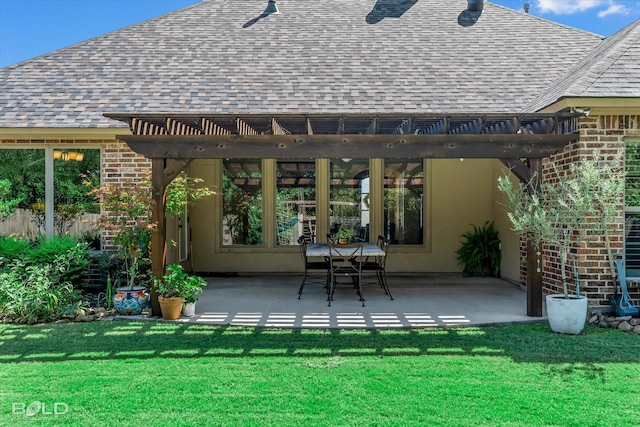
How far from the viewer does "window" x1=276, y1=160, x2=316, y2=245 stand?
35.4ft

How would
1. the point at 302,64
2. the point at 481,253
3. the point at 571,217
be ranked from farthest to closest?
the point at 302,64, the point at 481,253, the point at 571,217

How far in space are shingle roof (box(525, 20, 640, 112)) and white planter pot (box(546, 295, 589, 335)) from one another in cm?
268

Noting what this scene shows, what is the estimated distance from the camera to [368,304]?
25.4 ft

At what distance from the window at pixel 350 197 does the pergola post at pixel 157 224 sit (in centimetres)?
449

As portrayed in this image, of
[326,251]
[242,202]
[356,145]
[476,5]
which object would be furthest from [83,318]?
[476,5]

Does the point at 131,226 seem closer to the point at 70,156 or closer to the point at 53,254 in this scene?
the point at 53,254

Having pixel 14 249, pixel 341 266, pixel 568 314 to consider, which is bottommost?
pixel 568 314

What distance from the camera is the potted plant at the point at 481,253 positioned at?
10.3 m

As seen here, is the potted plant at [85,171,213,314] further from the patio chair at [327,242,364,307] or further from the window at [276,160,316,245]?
the window at [276,160,316,245]

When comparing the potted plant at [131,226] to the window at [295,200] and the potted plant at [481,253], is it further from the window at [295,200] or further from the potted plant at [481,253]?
the potted plant at [481,253]

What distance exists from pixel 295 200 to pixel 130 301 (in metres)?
4.56

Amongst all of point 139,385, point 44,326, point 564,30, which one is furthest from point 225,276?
point 564,30

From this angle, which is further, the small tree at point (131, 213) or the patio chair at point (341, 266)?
the patio chair at point (341, 266)

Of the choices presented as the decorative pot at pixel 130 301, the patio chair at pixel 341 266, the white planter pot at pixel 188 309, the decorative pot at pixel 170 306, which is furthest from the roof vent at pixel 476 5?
the decorative pot at pixel 130 301
